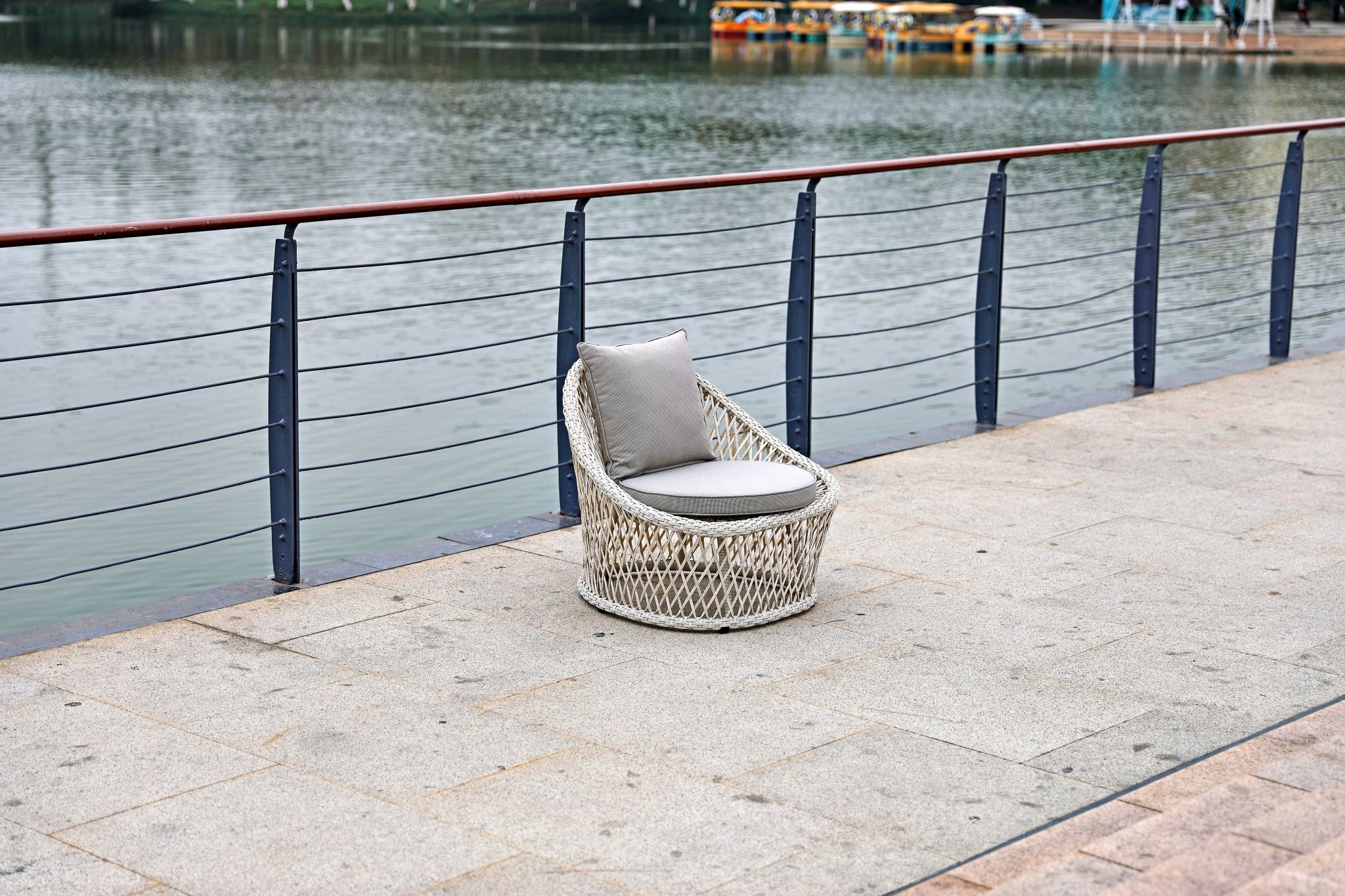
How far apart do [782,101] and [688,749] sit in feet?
133

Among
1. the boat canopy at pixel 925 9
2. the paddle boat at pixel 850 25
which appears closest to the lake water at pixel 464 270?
the boat canopy at pixel 925 9

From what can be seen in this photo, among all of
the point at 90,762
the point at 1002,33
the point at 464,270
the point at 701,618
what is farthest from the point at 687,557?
the point at 1002,33

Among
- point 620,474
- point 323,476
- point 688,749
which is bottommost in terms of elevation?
point 323,476

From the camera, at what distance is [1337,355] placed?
803 centimetres

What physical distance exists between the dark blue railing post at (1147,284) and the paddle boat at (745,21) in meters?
84.1

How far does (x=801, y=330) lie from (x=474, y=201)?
1.52 m

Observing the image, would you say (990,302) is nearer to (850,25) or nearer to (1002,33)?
(1002,33)

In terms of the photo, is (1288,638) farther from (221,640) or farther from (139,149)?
(139,149)

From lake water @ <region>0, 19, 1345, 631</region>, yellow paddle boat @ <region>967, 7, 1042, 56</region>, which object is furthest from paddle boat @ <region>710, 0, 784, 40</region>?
lake water @ <region>0, 19, 1345, 631</region>

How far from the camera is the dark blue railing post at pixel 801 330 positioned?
5809mm

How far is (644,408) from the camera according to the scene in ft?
14.4

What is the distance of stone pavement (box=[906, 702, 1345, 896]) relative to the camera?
2.48 metres

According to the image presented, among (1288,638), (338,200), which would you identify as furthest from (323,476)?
(338,200)

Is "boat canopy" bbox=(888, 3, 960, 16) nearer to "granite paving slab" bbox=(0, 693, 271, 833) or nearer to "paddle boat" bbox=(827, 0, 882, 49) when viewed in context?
"paddle boat" bbox=(827, 0, 882, 49)
